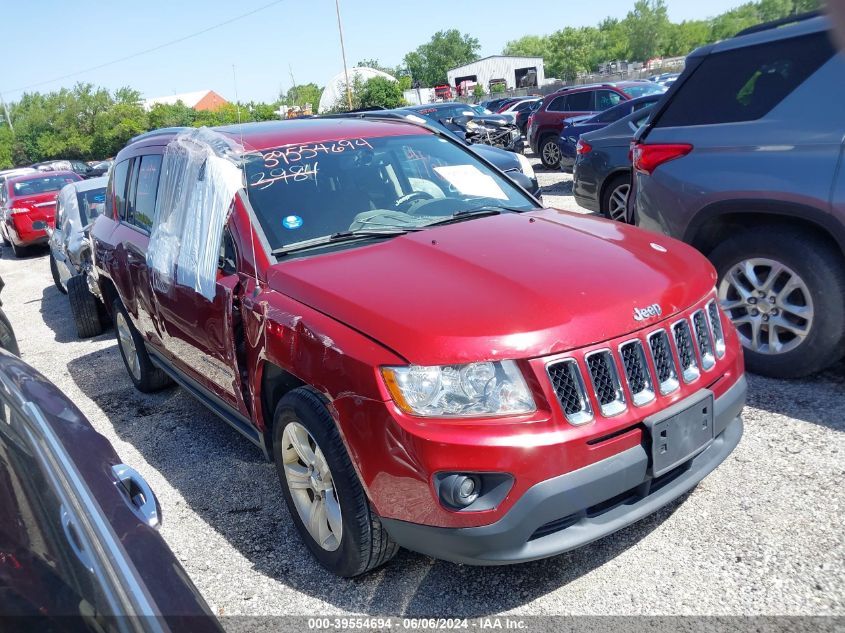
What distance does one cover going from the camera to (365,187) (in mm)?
3676

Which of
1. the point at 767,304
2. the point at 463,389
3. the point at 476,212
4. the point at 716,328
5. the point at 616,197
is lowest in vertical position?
the point at 767,304

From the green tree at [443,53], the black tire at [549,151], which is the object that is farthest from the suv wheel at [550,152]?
the green tree at [443,53]

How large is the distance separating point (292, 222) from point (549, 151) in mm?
12982

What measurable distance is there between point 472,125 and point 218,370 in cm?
1405

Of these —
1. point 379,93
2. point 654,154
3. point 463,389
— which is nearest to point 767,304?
point 654,154

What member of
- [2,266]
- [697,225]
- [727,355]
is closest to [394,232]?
[727,355]

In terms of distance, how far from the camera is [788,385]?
412cm

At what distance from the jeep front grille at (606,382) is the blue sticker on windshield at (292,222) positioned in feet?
5.31

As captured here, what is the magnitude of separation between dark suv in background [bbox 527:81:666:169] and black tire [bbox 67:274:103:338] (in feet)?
34.6

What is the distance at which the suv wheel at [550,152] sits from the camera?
15.2 m

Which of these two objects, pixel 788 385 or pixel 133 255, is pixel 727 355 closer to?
pixel 788 385

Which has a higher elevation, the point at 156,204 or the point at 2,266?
the point at 156,204

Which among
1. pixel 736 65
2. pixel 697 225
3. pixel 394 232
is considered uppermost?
pixel 736 65

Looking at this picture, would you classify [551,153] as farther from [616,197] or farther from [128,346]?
[128,346]
